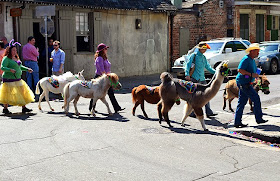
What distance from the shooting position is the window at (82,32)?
67.5 ft

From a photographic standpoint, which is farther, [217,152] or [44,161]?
[217,152]

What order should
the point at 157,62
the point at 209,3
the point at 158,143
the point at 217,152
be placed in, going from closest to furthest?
the point at 217,152
the point at 158,143
the point at 157,62
the point at 209,3

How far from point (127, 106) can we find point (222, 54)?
902 cm

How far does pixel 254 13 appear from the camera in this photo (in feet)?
112

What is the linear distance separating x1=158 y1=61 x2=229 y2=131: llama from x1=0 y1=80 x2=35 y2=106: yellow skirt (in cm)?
393

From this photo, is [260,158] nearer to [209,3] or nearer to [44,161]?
[44,161]

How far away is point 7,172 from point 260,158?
4.02 meters

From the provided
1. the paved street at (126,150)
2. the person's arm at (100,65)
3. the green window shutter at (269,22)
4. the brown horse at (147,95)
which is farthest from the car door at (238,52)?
the green window shutter at (269,22)

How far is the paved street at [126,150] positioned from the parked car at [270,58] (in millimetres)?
12183

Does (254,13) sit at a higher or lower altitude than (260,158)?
higher

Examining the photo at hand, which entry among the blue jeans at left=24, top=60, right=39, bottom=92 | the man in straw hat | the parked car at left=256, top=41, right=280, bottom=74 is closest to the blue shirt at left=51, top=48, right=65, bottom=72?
the blue jeans at left=24, top=60, right=39, bottom=92

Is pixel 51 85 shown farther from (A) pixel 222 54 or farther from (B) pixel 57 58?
(A) pixel 222 54

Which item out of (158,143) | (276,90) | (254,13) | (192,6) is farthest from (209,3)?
(158,143)

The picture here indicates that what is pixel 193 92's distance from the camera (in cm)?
985
